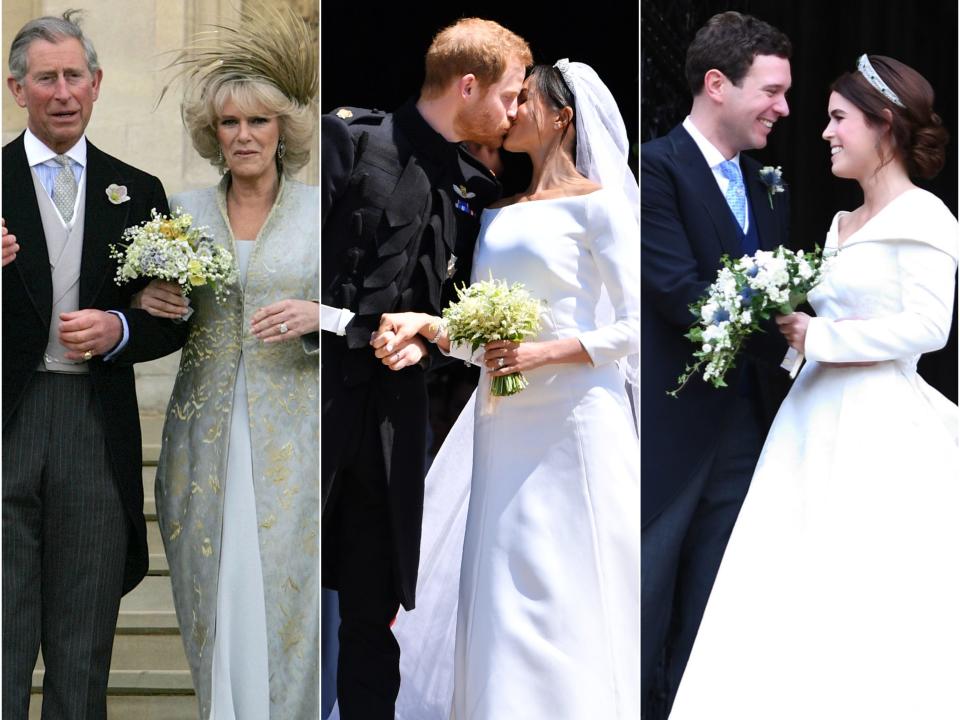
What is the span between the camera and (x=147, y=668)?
5305mm

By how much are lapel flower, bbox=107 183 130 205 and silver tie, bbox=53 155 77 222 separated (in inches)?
5.1

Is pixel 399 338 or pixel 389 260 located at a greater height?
pixel 389 260

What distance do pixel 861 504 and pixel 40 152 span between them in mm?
3259

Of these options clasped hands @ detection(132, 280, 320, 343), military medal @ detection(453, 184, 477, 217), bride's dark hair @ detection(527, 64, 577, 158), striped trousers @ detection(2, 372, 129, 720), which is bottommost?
striped trousers @ detection(2, 372, 129, 720)

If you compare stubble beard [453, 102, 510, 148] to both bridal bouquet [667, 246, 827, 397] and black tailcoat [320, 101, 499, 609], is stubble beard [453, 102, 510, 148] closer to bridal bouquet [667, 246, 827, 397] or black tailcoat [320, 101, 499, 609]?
black tailcoat [320, 101, 499, 609]

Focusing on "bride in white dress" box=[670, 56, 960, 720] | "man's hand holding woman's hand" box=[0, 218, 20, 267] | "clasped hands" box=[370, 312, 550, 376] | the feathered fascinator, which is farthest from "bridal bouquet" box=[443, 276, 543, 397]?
"man's hand holding woman's hand" box=[0, 218, 20, 267]

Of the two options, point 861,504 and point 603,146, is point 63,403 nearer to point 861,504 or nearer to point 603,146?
point 603,146

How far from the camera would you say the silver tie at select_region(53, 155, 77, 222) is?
17.2ft

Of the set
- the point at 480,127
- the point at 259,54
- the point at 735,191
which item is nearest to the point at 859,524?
the point at 735,191

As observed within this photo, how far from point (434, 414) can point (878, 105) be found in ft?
6.52

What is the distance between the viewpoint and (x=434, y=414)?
5414 mm

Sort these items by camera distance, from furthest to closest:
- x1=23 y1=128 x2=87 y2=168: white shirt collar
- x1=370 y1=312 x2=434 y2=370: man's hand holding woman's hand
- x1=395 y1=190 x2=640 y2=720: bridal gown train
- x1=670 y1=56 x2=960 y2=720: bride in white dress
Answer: x1=23 y1=128 x2=87 y2=168: white shirt collar → x1=370 y1=312 x2=434 y2=370: man's hand holding woman's hand → x1=395 y1=190 x2=640 y2=720: bridal gown train → x1=670 y1=56 x2=960 y2=720: bride in white dress

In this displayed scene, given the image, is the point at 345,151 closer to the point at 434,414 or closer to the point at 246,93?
the point at 246,93

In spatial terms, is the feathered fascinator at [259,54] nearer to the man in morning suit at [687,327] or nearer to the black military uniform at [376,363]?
the black military uniform at [376,363]
